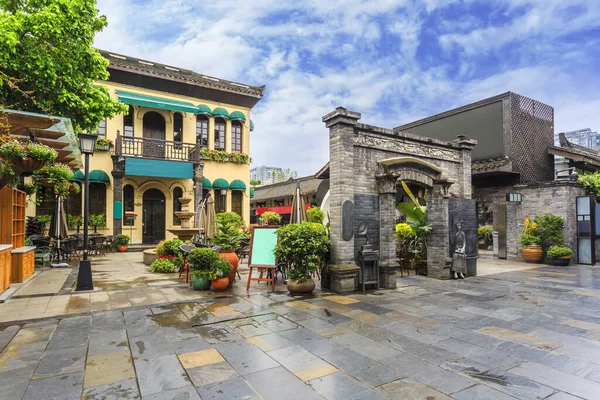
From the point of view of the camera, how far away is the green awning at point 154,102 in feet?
53.8

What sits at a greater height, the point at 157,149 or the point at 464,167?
the point at 157,149

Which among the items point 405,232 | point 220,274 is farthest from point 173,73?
point 405,232

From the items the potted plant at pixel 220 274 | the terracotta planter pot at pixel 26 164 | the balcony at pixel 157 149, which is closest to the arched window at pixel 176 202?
the balcony at pixel 157 149

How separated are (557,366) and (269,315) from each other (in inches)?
155

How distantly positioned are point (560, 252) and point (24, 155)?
636 inches

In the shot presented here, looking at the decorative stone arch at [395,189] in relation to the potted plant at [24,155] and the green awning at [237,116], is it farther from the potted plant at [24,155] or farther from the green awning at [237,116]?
the green awning at [237,116]

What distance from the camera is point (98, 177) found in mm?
15961

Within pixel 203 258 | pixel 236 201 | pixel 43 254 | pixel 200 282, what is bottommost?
pixel 200 282

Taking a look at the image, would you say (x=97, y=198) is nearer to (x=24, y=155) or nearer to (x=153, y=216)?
(x=153, y=216)

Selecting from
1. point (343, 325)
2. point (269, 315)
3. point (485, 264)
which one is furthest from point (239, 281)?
point (485, 264)

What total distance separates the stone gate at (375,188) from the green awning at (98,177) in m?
13.0

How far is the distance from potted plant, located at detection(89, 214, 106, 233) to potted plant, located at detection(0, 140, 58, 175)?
9.75 meters

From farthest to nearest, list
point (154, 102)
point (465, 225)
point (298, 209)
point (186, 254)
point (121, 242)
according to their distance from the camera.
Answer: point (154, 102) < point (121, 242) < point (465, 225) < point (298, 209) < point (186, 254)

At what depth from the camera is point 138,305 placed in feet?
20.7
